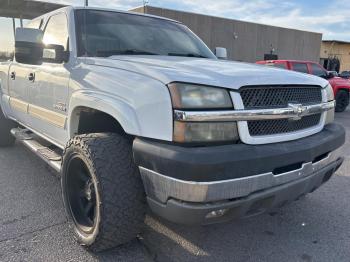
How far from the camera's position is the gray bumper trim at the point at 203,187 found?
200 cm

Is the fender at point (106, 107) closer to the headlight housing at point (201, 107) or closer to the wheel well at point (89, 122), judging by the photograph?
the wheel well at point (89, 122)

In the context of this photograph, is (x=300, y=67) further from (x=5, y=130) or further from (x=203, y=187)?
(x=203, y=187)

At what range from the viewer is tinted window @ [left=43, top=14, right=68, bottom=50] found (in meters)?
3.45

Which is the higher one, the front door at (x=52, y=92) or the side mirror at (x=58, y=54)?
the side mirror at (x=58, y=54)

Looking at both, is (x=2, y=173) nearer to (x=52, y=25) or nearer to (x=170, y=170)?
(x=52, y=25)

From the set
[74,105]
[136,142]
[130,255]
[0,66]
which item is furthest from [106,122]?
[0,66]

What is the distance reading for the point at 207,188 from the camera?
6.53ft

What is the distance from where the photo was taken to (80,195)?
9.45 feet

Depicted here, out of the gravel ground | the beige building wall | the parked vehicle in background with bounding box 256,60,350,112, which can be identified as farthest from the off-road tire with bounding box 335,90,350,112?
the beige building wall

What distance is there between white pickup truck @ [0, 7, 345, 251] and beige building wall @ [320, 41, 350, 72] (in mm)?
34899

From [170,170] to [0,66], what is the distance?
14.5ft

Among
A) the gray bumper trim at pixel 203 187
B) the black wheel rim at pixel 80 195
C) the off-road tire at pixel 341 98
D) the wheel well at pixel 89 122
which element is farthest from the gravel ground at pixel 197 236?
the off-road tire at pixel 341 98

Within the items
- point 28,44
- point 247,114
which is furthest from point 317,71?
point 247,114

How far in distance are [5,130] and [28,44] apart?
2.87 metres
